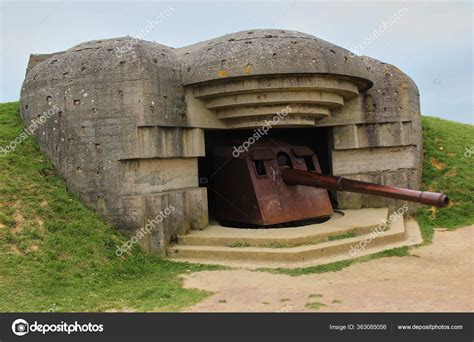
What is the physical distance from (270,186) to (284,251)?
2.25 meters

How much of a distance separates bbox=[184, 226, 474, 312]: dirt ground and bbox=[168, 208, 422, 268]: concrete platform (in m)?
0.57

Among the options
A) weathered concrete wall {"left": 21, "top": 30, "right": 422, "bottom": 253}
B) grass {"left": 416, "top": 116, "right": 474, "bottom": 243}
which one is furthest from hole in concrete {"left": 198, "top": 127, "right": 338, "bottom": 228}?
grass {"left": 416, "top": 116, "right": 474, "bottom": 243}

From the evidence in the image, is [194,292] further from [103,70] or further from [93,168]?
[103,70]

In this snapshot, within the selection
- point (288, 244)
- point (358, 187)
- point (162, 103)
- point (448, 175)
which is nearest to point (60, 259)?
point (162, 103)

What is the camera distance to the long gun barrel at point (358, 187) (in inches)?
294

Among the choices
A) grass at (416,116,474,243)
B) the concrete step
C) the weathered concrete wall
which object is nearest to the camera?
the concrete step

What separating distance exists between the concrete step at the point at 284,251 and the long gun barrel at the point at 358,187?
3.17ft

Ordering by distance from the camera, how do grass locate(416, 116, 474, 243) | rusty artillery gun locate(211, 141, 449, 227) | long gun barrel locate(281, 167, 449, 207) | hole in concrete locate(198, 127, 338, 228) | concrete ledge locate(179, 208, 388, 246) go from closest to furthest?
long gun barrel locate(281, 167, 449, 207) < concrete ledge locate(179, 208, 388, 246) < rusty artillery gun locate(211, 141, 449, 227) < hole in concrete locate(198, 127, 338, 228) < grass locate(416, 116, 474, 243)

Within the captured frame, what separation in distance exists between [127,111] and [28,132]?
244 cm

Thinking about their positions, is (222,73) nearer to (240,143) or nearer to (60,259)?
(240,143)

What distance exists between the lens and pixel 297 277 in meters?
7.02

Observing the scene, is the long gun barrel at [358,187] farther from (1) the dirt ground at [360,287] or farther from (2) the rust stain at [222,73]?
(2) the rust stain at [222,73]

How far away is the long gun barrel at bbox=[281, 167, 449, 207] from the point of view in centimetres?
748

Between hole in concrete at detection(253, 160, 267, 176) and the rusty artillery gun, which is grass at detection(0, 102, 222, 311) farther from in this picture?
hole in concrete at detection(253, 160, 267, 176)
